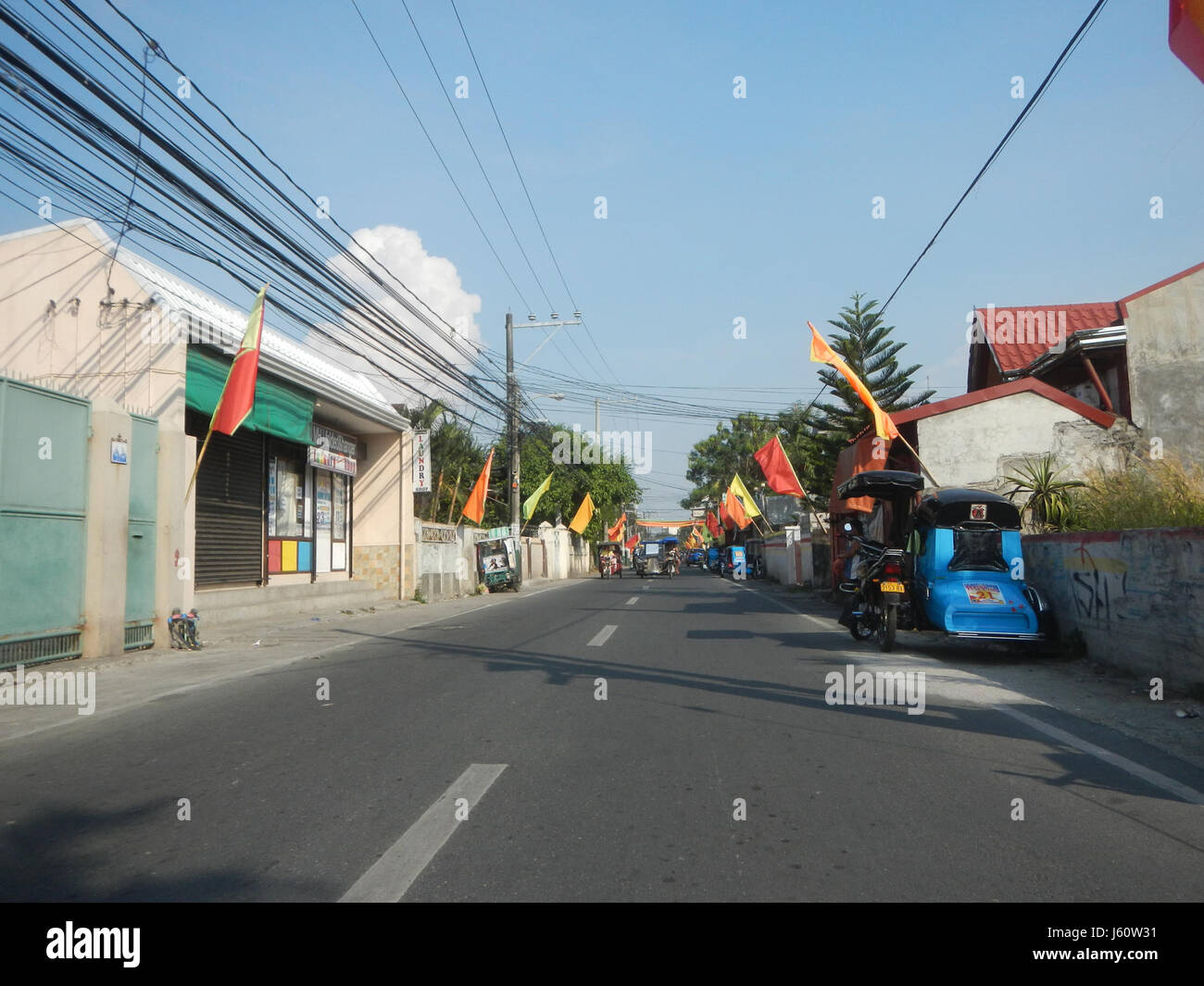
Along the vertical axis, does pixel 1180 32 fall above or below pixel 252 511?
above

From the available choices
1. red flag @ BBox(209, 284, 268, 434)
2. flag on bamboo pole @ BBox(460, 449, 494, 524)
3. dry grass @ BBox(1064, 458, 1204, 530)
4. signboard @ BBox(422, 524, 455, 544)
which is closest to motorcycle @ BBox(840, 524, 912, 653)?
dry grass @ BBox(1064, 458, 1204, 530)

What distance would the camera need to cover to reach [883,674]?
9609mm

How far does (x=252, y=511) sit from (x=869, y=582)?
13.4 m

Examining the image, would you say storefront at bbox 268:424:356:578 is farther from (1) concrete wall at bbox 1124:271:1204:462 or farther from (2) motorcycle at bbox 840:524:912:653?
(1) concrete wall at bbox 1124:271:1204:462

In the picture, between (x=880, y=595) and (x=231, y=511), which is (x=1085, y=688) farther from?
(x=231, y=511)

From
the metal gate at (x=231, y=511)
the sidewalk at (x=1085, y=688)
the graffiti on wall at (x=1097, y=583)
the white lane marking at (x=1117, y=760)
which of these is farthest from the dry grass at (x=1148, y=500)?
Answer: the metal gate at (x=231, y=511)

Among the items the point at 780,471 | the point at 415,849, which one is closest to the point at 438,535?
the point at 780,471

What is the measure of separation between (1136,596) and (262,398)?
48.1ft

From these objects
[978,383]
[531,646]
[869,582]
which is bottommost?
[531,646]

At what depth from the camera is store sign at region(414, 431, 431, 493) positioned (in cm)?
2689

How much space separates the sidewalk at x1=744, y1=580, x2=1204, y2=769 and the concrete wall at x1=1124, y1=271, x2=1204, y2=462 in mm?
9067

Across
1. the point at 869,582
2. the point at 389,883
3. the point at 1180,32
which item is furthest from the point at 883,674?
the point at 389,883

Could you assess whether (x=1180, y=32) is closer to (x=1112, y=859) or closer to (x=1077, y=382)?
(x=1112, y=859)

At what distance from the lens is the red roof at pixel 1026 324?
1025 inches
